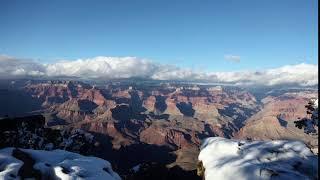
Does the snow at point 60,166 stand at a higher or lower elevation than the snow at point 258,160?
lower

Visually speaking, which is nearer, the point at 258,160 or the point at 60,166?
the point at 258,160

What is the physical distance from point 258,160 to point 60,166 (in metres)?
19.7

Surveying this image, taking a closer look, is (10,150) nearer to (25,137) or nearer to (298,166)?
(298,166)

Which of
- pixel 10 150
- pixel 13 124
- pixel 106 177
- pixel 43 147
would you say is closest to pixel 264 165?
pixel 106 177

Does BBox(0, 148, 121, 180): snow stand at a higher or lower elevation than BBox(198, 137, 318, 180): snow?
lower

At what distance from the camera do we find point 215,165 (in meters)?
31.2

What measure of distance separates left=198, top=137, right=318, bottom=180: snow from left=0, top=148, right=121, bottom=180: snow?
1105 centimetres

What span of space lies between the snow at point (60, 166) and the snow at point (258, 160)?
11054mm

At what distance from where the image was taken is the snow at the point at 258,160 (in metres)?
27.9

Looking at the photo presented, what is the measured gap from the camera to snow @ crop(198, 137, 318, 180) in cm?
2792

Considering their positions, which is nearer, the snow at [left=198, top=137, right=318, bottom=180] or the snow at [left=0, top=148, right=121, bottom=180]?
the snow at [left=198, top=137, right=318, bottom=180]

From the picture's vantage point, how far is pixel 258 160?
31094 millimetres

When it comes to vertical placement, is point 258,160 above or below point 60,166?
above

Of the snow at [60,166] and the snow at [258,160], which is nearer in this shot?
the snow at [258,160]
